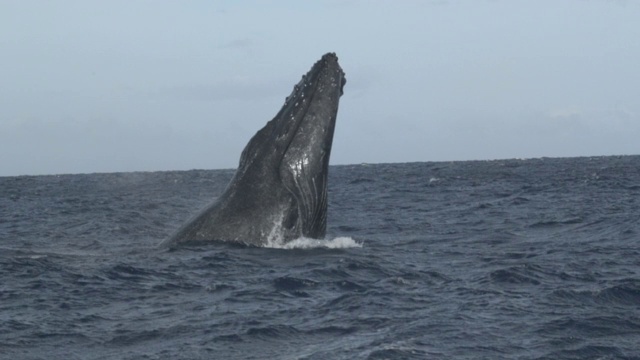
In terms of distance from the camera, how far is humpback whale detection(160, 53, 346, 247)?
12906mm

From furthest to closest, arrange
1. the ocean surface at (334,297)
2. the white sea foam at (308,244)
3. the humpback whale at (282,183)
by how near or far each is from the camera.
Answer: the white sea foam at (308,244) → the humpback whale at (282,183) → the ocean surface at (334,297)

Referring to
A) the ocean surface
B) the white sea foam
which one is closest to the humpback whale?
the white sea foam

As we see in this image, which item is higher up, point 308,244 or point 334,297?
point 308,244

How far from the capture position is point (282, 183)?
12930 mm

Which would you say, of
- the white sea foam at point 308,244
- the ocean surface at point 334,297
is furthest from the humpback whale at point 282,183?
the ocean surface at point 334,297

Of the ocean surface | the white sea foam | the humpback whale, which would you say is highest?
the humpback whale

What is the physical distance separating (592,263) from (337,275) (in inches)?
155

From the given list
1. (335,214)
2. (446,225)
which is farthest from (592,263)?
(335,214)

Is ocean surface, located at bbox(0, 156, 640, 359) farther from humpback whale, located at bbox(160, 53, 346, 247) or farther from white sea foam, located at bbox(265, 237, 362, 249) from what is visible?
humpback whale, located at bbox(160, 53, 346, 247)

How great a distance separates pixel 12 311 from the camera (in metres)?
10.4

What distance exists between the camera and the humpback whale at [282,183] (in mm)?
12906

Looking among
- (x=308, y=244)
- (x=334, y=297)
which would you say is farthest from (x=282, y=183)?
(x=334, y=297)

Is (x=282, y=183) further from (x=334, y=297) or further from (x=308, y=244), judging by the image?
(x=334, y=297)

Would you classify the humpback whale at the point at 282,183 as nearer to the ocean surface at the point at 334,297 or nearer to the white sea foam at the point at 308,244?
the white sea foam at the point at 308,244
